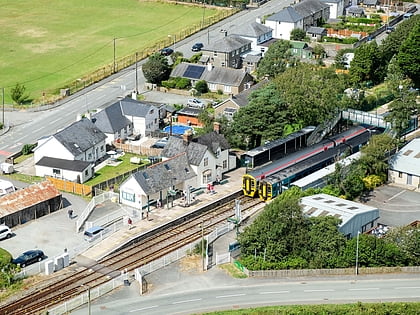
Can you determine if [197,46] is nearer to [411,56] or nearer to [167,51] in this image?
[167,51]

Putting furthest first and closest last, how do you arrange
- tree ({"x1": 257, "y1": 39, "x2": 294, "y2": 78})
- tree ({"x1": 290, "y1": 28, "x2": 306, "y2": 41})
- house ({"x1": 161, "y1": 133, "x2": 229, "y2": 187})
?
1. tree ({"x1": 290, "y1": 28, "x2": 306, "y2": 41})
2. tree ({"x1": 257, "y1": 39, "x2": 294, "y2": 78})
3. house ({"x1": 161, "y1": 133, "x2": 229, "y2": 187})

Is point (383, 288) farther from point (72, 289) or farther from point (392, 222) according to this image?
point (72, 289)

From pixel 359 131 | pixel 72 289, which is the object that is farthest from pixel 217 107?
pixel 72 289

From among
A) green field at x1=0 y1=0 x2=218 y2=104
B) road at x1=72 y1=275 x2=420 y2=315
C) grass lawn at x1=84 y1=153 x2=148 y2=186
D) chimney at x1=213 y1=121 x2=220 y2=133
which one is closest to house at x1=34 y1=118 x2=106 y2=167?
grass lawn at x1=84 y1=153 x2=148 y2=186

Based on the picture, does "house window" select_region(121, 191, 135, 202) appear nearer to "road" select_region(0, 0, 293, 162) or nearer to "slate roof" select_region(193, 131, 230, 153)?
"slate roof" select_region(193, 131, 230, 153)

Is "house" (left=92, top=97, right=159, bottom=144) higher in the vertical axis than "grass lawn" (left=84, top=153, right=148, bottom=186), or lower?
higher

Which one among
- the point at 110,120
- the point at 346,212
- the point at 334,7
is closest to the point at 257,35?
the point at 334,7

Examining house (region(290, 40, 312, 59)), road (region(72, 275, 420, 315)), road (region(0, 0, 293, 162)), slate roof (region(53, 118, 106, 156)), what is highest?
house (region(290, 40, 312, 59))
